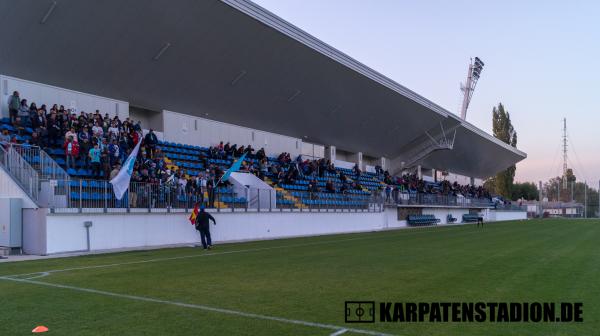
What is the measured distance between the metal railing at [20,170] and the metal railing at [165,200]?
26.0 inches

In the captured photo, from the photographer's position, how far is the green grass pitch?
239 inches

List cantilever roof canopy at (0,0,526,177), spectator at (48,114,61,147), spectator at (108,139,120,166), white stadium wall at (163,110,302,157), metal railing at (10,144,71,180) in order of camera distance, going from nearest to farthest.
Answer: metal railing at (10,144,71,180) → spectator at (48,114,61,147) → spectator at (108,139,120,166) → cantilever roof canopy at (0,0,526,177) → white stadium wall at (163,110,302,157)

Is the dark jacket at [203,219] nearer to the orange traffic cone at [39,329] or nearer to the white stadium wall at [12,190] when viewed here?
the white stadium wall at [12,190]

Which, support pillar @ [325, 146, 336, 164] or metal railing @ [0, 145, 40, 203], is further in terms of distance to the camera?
support pillar @ [325, 146, 336, 164]

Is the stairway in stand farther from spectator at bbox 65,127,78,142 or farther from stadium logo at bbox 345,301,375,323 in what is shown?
stadium logo at bbox 345,301,375,323

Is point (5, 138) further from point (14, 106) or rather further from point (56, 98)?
point (56, 98)

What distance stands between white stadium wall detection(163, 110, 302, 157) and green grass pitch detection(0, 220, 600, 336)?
558 inches

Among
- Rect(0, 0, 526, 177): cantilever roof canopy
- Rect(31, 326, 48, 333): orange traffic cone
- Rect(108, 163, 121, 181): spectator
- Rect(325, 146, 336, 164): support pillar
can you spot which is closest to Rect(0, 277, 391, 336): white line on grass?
Rect(31, 326, 48, 333): orange traffic cone

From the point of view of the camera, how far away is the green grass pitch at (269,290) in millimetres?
6062

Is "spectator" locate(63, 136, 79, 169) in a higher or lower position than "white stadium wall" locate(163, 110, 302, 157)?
lower

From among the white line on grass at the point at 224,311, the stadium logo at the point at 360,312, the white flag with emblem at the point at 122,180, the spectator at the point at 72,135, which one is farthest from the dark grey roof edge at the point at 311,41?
the stadium logo at the point at 360,312

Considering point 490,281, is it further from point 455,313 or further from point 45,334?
point 45,334

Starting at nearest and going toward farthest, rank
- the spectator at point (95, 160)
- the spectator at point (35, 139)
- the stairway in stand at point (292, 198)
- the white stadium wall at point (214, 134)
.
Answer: the spectator at point (35, 139), the spectator at point (95, 160), the stairway in stand at point (292, 198), the white stadium wall at point (214, 134)

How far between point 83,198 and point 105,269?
5806 mm
